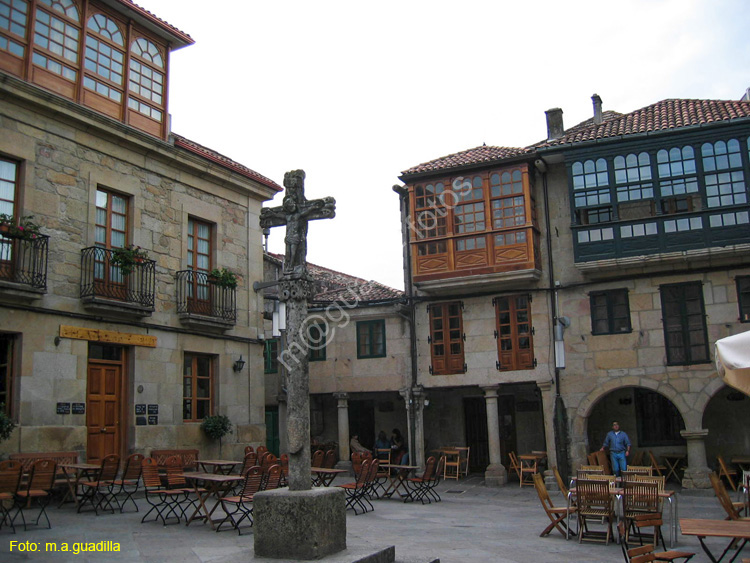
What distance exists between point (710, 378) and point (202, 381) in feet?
37.8

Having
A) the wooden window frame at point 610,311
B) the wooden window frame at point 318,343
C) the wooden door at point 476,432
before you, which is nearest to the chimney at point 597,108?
the wooden window frame at point 610,311

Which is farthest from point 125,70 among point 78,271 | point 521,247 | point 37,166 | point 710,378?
point 710,378

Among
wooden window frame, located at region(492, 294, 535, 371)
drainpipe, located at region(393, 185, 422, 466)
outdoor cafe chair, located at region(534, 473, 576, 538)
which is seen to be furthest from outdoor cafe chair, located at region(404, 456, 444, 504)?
wooden window frame, located at region(492, 294, 535, 371)

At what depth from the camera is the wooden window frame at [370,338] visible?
2050 cm

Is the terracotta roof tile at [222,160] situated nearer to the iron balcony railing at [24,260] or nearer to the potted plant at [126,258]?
the potted plant at [126,258]

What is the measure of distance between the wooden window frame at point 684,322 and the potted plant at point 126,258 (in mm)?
11896

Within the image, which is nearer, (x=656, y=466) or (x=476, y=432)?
(x=656, y=466)

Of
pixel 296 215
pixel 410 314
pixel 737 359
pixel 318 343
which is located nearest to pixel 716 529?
pixel 737 359

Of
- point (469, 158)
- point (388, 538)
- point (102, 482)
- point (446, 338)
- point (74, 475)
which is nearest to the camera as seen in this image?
point (388, 538)

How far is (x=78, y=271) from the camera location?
1327cm

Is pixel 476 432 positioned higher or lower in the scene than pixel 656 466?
higher

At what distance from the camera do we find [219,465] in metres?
13.4

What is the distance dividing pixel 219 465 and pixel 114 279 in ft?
13.5

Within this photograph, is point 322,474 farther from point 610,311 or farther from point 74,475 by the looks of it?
point 610,311
